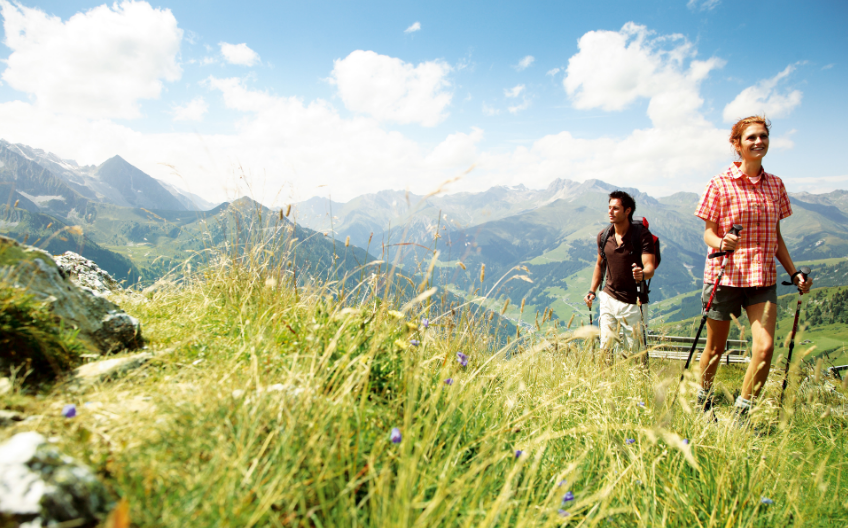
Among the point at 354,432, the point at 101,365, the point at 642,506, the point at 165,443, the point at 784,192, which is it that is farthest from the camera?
the point at 784,192

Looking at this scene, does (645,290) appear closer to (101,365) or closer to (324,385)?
(324,385)

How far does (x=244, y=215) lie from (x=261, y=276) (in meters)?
1.31

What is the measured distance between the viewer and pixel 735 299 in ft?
14.3

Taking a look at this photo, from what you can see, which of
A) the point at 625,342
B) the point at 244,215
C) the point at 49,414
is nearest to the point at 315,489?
the point at 49,414

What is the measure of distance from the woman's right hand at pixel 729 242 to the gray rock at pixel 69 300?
5507 mm

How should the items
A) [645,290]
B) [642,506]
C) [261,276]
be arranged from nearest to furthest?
[642,506] < [261,276] < [645,290]

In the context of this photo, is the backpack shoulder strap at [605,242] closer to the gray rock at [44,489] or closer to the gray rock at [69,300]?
the gray rock at [69,300]

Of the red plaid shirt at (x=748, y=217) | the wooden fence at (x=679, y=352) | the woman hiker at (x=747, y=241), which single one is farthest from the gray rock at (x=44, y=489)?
the red plaid shirt at (x=748, y=217)

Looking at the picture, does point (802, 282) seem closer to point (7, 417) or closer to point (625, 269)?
point (625, 269)

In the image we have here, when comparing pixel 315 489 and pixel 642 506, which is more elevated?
pixel 315 489

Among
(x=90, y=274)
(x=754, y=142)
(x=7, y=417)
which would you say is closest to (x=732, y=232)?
(x=754, y=142)

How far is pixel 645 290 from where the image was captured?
5609 millimetres

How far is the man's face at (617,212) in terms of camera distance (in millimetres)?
5770

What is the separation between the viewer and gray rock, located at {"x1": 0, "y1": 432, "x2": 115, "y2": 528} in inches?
40.7
